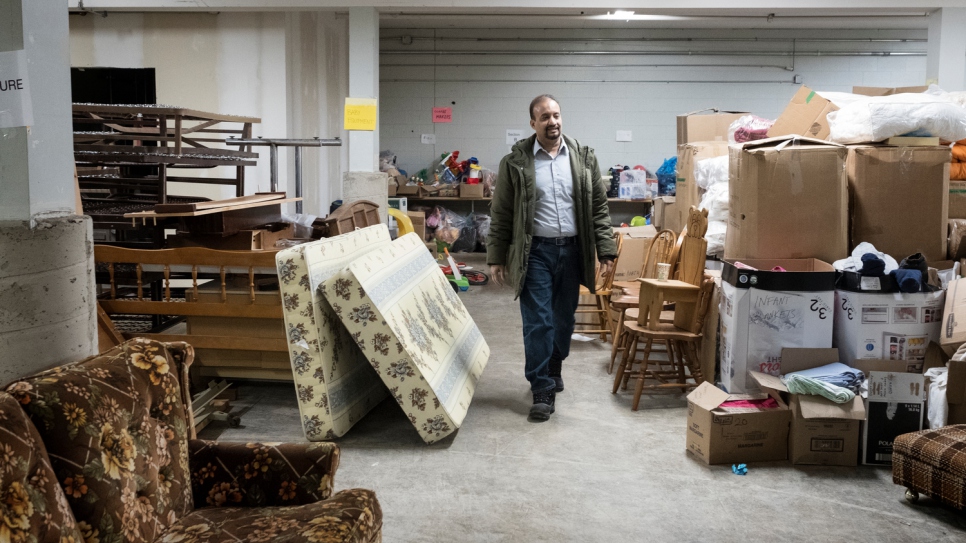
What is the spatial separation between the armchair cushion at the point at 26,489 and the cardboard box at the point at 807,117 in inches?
Result: 172

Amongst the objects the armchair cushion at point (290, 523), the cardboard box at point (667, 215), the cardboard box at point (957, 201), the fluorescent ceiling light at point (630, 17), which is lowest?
the armchair cushion at point (290, 523)

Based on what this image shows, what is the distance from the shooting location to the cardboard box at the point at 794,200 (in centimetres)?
412

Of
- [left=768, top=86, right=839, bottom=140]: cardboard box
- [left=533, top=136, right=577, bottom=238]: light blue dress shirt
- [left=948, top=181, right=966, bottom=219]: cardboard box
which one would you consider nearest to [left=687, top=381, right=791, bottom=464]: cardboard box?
[left=533, top=136, right=577, bottom=238]: light blue dress shirt

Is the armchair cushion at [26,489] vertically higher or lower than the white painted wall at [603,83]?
lower

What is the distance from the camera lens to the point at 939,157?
4.26 metres

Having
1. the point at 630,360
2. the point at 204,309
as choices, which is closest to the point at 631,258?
the point at 630,360

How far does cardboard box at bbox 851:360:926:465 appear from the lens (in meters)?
3.41

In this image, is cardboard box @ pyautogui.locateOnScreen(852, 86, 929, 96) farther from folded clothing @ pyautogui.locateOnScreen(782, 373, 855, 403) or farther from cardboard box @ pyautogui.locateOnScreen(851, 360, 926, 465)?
folded clothing @ pyautogui.locateOnScreen(782, 373, 855, 403)

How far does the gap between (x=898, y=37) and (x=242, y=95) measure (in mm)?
8564

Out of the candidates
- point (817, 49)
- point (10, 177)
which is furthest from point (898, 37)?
point (10, 177)

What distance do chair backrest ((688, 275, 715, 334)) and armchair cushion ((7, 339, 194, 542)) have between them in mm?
2779

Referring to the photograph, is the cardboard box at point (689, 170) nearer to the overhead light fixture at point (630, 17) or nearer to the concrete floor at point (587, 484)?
the concrete floor at point (587, 484)

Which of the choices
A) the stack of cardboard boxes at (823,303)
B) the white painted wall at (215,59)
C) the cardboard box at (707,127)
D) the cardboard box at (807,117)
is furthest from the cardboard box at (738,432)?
the white painted wall at (215,59)

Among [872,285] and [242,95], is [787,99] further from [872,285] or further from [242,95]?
[872,285]
